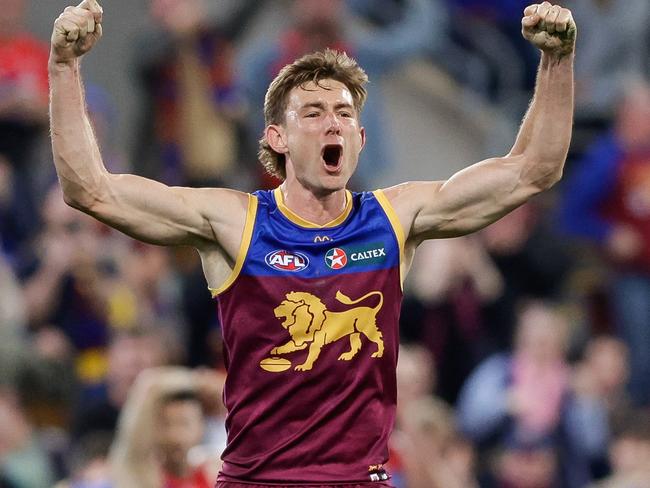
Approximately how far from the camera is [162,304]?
960 centimetres

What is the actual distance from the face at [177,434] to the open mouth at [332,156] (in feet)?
7.60

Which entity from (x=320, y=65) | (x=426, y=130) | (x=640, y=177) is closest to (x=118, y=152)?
(x=426, y=130)

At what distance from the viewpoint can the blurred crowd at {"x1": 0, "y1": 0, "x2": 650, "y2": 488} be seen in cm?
852

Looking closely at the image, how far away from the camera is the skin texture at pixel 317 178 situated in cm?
471

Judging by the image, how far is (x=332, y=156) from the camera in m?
4.97

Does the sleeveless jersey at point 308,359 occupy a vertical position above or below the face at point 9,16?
below

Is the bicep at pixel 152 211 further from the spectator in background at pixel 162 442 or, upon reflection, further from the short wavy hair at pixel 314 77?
the spectator in background at pixel 162 442

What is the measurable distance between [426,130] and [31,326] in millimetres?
3425

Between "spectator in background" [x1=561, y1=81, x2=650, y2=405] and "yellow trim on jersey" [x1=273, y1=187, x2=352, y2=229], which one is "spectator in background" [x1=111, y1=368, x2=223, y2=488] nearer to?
"yellow trim on jersey" [x1=273, y1=187, x2=352, y2=229]

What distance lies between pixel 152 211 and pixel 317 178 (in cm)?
53

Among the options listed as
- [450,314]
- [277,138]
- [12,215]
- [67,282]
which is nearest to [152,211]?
[277,138]

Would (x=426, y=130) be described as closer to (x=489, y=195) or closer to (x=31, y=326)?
(x=31, y=326)

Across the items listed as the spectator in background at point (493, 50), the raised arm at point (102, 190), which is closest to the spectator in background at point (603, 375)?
the spectator in background at point (493, 50)

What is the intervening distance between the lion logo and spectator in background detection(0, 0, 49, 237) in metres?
4.66
